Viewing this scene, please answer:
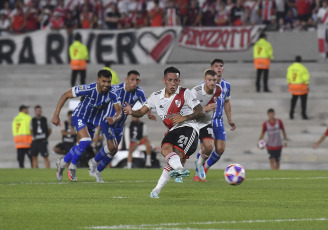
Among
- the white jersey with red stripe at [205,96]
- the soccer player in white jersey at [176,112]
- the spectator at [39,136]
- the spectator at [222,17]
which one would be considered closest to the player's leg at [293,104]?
the spectator at [222,17]

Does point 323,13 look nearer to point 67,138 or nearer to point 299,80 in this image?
point 299,80

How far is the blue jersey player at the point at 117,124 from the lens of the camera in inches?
679

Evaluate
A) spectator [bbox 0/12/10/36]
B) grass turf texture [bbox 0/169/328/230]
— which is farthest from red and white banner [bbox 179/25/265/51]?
grass turf texture [bbox 0/169/328/230]

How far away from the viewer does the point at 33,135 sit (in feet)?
90.5

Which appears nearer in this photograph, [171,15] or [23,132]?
[23,132]

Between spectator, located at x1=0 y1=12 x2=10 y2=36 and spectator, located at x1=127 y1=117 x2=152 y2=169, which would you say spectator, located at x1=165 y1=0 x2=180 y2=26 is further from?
Result: spectator, located at x1=127 y1=117 x2=152 y2=169

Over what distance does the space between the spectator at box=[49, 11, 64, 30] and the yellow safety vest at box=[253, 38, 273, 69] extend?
8550 mm

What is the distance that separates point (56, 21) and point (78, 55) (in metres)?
3.97

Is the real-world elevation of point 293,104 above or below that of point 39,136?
above

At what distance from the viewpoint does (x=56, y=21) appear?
117 ft

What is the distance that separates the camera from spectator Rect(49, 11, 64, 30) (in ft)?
117

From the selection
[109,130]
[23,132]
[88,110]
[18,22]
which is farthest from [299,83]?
[88,110]

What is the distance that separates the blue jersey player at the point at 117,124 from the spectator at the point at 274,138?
9.43 metres

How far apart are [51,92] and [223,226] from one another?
25.0 m
